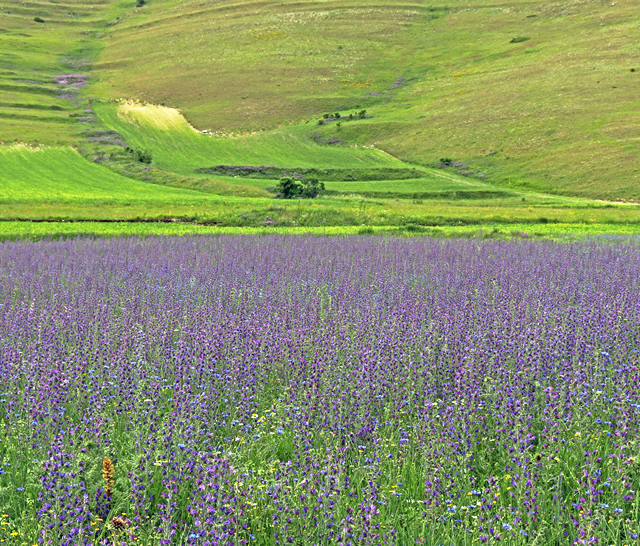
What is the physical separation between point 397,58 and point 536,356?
13171 centimetres

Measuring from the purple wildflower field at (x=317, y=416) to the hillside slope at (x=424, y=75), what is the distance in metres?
57.3

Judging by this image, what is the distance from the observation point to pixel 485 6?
5915 inches

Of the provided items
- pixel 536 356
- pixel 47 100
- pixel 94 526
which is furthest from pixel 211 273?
pixel 47 100

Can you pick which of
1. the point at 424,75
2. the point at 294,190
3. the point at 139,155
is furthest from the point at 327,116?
the point at 294,190

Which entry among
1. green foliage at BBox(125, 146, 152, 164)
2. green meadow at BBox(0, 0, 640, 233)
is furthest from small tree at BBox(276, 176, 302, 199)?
green foliage at BBox(125, 146, 152, 164)

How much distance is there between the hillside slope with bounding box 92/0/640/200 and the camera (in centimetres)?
7462

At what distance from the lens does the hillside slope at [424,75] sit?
74.6 metres

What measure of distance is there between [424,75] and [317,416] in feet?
394

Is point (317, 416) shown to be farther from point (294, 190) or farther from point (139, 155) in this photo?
point (139, 155)

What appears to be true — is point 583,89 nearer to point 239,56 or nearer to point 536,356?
point 239,56

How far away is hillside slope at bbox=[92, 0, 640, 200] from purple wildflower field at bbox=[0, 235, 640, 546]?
5728cm

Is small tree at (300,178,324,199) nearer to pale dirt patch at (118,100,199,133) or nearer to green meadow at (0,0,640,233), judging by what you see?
green meadow at (0,0,640,233)

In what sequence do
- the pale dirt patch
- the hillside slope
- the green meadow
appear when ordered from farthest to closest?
the pale dirt patch
the hillside slope
the green meadow

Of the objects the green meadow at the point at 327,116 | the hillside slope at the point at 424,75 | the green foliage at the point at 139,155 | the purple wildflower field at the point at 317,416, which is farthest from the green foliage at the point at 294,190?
the purple wildflower field at the point at 317,416
